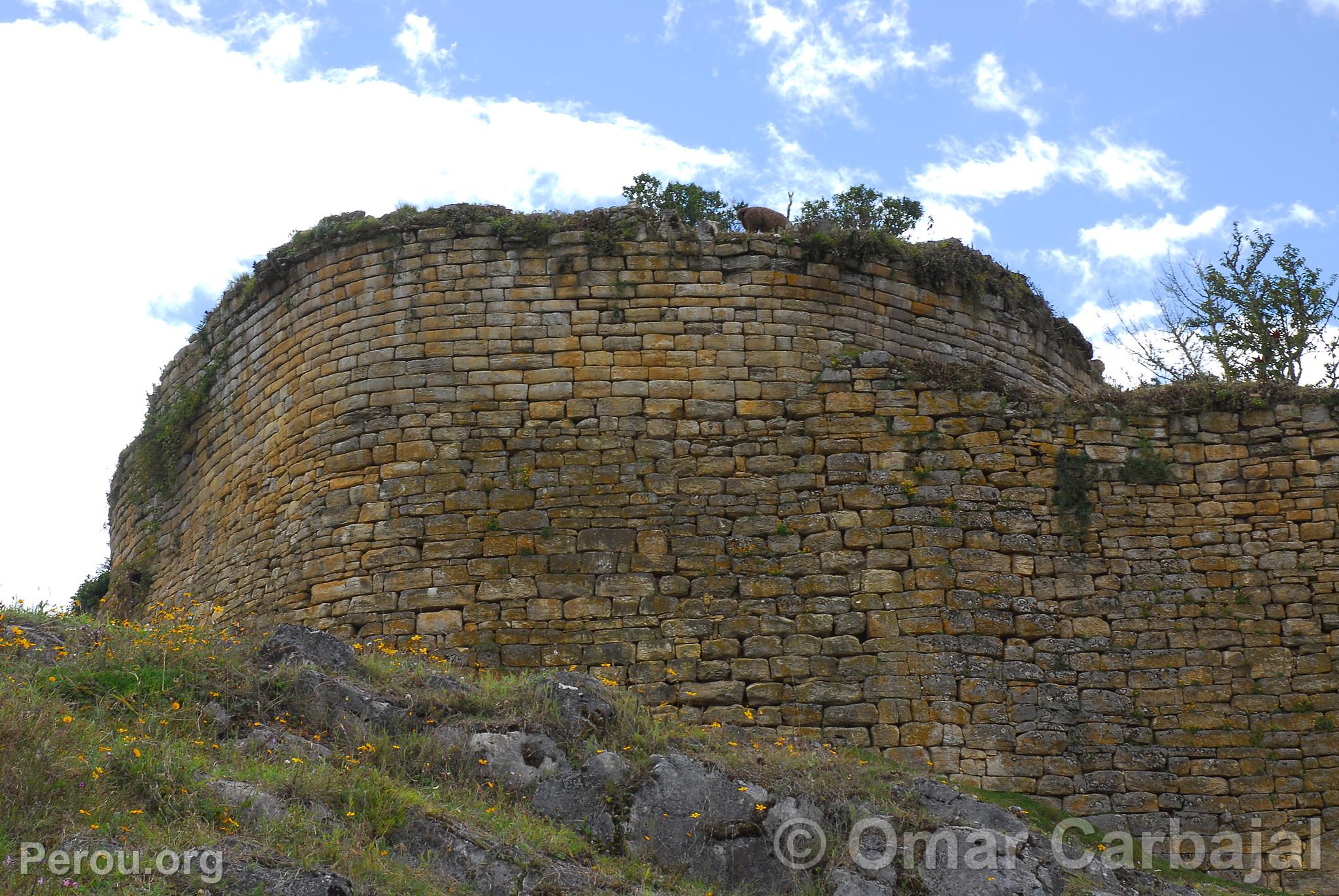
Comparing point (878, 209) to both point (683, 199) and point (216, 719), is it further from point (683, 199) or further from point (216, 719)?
point (216, 719)

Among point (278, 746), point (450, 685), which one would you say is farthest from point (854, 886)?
point (278, 746)

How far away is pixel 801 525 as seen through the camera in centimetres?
1127

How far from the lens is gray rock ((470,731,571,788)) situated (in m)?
8.30

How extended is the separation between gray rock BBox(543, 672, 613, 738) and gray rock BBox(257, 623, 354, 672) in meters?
1.36

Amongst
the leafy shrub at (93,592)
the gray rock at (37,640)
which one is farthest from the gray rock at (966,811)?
the leafy shrub at (93,592)

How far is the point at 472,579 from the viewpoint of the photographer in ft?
36.4

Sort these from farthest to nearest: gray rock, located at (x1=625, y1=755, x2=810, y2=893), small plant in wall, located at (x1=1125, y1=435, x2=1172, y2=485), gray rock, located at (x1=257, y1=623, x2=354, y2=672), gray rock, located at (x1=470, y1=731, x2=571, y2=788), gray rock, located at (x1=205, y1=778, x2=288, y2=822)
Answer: small plant in wall, located at (x1=1125, y1=435, x2=1172, y2=485), gray rock, located at (x1=257, y1=623, x2=354, y2=672), gray rock, located at (x1=470, y1=731, x2=571, y2=788), gray rock, located at (x1=625, y1=755, x2=810, y2=893), gray rock, located at (x1=205, y1=778, x2=288, y2=822)

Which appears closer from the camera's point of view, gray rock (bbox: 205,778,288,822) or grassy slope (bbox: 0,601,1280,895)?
grassy slope (bbox: 0,601,1280,895)

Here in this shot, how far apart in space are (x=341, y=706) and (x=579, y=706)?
1484 mm

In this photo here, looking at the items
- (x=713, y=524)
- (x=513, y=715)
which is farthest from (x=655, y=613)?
(x=513, y=715)

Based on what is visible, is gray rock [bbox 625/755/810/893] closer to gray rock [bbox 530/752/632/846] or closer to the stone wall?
gray rock [bbox 530/752/632/846]

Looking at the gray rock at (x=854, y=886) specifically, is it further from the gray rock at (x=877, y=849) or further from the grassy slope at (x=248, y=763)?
the grassy slope at (x=248, y=763)

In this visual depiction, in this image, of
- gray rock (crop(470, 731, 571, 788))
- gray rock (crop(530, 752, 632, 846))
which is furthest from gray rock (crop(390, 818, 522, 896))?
gray rock (crop(470, 731, 571, 788))

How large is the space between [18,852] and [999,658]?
7.25m
